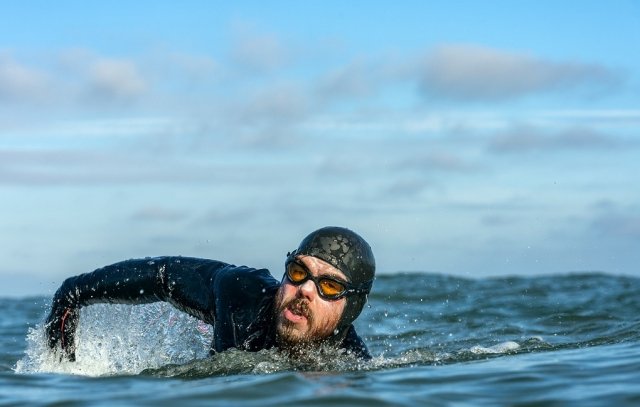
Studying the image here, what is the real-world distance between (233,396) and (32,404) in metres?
1.22

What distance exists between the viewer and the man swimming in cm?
832

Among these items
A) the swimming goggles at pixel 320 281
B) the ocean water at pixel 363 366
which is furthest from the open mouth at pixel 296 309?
the ocean water at pixel 363 366

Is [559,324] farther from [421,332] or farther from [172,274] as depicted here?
[172,274]

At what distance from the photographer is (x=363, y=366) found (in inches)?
335

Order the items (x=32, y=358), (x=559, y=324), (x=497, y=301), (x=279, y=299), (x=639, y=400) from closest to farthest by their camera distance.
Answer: (x=639, y=400)
(x=279, y=299)
(x=32, y=358)
(x=559, y=324)
(x=497, y=301)

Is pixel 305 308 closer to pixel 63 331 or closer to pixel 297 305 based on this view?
pixel 297 305

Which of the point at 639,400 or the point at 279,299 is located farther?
the point at 279,299

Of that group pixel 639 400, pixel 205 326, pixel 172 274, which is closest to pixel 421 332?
pixel 205 326

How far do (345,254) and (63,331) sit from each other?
269 cm

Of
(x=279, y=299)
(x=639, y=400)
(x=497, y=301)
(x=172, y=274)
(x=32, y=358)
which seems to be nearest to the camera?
(x=639, y=400)

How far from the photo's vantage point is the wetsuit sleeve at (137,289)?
29.4ft

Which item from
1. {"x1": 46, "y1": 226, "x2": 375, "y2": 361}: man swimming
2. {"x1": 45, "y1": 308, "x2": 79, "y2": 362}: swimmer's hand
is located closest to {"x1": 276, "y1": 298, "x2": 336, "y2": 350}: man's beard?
{"x1": 46, "y1": 226, "x2": 375, "y2": 361}: man swimming

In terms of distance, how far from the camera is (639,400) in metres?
6.60

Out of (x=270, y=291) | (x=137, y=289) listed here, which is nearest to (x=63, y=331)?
(x=137, y=289)
